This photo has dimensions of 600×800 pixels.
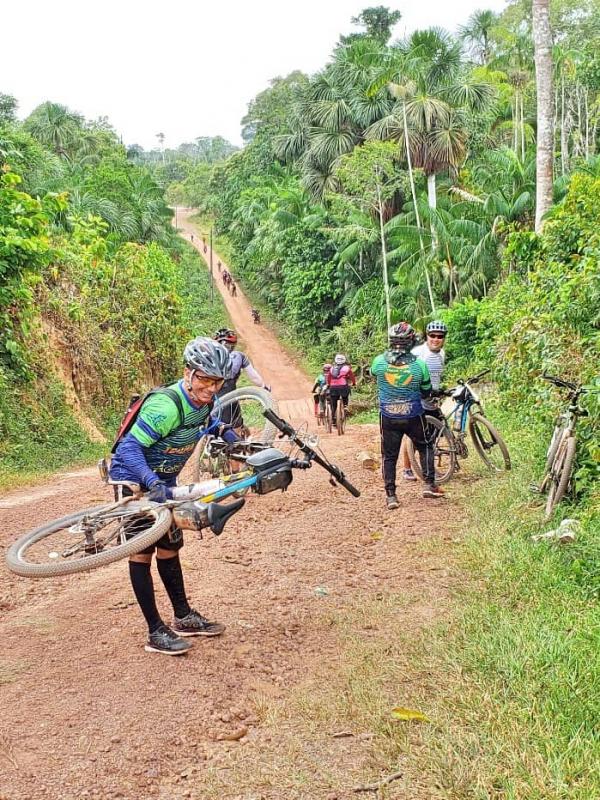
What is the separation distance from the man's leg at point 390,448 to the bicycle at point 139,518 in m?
3.09

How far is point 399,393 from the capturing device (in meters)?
7.71

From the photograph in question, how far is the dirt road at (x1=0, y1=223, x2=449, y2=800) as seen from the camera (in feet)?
11.2

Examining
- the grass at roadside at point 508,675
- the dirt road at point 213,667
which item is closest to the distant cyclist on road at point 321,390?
the dirt road at point 213,667

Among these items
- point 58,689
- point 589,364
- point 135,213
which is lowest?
point 58,689

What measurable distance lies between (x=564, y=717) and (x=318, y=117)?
34903 millimetres

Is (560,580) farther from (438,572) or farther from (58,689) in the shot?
(58,689)

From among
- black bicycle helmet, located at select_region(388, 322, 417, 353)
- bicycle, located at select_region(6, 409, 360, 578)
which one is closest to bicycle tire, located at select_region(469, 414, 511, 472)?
black bicycle helmet, located at select_region(388, 322, 417, 353)

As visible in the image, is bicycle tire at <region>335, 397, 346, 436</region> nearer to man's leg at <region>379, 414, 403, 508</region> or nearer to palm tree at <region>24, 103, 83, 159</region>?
man's leg at <region>379, 414, 403, 508</region>

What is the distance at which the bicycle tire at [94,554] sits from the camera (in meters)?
4.21

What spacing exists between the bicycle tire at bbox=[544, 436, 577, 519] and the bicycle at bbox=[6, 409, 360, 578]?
2.64m

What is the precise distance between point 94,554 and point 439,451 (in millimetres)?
5308

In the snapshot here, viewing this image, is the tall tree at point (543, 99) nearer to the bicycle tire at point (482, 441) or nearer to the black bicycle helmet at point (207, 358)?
the bicycle tire at point (482, 441)

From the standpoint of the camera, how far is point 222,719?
3.94 meters

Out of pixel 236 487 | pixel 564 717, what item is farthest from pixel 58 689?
pixel 564 717
